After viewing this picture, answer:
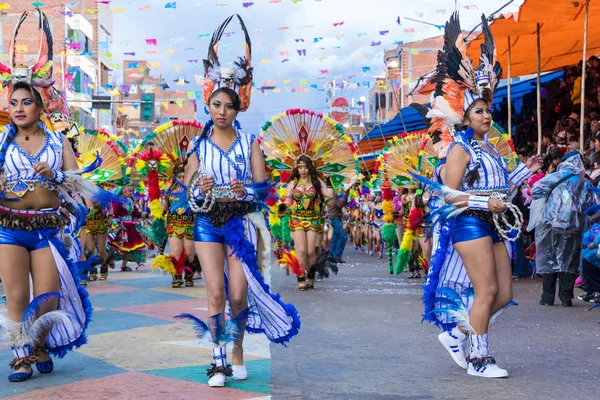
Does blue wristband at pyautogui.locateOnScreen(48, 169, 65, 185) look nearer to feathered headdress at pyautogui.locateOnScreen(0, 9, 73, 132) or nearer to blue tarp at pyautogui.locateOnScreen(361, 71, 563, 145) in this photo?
feathered headdress at pyautogui.locateOnScreen(0, 9, 73, 132)

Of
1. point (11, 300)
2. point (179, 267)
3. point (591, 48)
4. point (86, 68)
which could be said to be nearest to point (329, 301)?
point (179, 267)

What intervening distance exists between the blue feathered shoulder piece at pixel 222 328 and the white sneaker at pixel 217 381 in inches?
9.1

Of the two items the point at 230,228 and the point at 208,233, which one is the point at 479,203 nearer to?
the point at 230,228

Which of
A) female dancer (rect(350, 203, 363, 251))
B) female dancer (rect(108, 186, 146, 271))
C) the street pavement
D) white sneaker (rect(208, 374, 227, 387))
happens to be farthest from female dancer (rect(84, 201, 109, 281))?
female dancer (rect(350, 203, 363, 251))

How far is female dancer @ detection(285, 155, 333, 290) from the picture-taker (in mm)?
13531

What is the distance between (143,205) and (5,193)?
20131mm

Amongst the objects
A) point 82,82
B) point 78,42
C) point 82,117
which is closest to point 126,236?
point 82,82

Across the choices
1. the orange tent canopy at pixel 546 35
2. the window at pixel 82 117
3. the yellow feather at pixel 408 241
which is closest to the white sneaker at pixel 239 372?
the orange tent canopy at pixel 546 35

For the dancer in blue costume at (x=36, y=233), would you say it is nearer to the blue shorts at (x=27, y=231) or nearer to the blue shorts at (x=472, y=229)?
the blue shorts at (x=27, y=231)

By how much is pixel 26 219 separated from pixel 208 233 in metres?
1.24

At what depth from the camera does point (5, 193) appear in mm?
6312

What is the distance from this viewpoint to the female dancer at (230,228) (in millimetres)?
6266

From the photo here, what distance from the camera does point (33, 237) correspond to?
6.37 m

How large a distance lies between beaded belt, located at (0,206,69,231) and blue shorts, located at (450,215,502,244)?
2.84 meters
